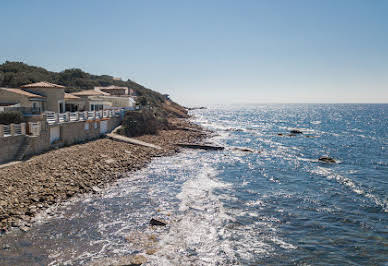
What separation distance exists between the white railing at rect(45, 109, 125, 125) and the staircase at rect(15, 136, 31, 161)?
3072mm

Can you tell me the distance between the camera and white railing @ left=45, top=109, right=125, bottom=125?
2314cm

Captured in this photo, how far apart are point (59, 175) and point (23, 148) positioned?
3.69m

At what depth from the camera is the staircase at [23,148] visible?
18.5 m

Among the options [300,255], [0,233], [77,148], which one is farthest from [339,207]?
[77,148]

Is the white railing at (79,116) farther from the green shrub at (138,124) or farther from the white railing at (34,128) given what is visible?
the white railing at (34,128)

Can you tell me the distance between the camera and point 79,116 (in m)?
27.4

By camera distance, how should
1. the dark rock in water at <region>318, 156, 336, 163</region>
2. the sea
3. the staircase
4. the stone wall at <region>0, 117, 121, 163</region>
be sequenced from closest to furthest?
the sea
the stone wall at <region>0, 117, 121, 163</region>
the staircase
the dark rock in water at <region>318, 156, 336, 163</region>

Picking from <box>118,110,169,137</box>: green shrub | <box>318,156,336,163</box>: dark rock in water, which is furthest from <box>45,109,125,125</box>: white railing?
<box>318,156,336,163</box>: dark rock in water

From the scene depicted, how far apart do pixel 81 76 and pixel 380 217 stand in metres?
74.3

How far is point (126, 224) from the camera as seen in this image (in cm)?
1364

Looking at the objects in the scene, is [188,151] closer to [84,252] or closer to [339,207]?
[339,207]

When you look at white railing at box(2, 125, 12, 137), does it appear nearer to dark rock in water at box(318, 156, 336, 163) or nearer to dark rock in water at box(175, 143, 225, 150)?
dark rock in water at box(175, 143, 225, 150)

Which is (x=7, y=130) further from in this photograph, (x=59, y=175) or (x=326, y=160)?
(x=326, y=160)

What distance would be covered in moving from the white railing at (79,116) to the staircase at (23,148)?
307cm
